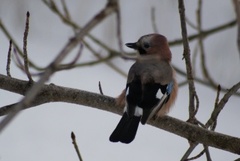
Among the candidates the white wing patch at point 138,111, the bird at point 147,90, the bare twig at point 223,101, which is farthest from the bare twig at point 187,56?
the white wing patch at point 138,111

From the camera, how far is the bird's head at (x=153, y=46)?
4.23 metres

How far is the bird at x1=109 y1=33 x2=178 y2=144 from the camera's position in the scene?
339cm

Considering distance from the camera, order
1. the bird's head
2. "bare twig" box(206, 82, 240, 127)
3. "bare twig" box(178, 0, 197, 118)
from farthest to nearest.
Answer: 1. the bird's head
2. "bare twig" box(206, 82, 240, 127)
3. "bare twig" box(178, 0, 197, 118)

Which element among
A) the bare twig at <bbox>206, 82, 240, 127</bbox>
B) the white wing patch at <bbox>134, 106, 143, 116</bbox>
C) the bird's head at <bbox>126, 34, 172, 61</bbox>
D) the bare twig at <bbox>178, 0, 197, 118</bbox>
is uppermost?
the bird's head at <bbox>126, 34, 172, 61</bbox>

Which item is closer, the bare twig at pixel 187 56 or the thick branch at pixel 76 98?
the bare twig at pixel 187 56

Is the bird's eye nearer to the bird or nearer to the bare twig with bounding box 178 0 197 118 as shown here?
the bird

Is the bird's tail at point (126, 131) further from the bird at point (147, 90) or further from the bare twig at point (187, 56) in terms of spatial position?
the bare twig at point (187, 56)

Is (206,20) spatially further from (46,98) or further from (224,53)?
(46,98)

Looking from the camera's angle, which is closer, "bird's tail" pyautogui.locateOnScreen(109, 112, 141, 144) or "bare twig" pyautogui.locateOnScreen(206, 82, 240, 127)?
"bare twig" pyautogui.locateOnScreen(206, 82, 240, 127)

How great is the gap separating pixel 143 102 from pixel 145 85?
7.7 inches

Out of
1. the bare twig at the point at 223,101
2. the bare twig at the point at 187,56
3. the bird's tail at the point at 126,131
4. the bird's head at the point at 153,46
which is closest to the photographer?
the bare twig at the point at 187,56

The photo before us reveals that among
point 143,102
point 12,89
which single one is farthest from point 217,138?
point 12,89

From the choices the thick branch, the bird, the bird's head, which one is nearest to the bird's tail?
the bird

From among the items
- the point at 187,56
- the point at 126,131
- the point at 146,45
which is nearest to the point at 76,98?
the point at 126,131
